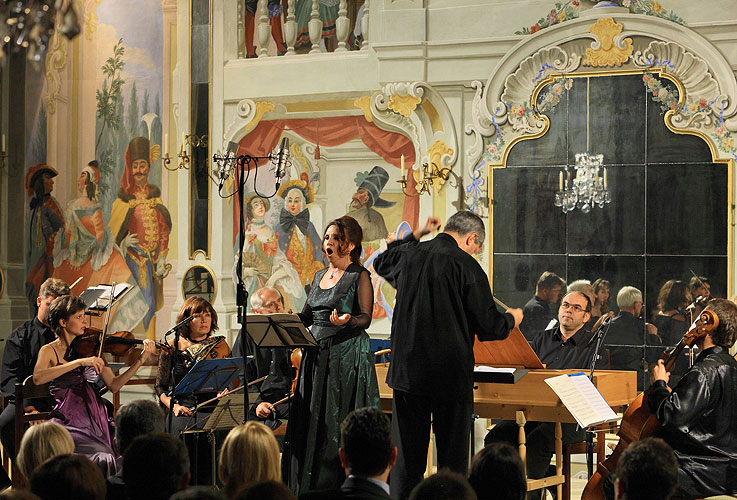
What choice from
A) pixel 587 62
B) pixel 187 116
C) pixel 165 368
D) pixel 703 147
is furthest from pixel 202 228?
pixel 703 147

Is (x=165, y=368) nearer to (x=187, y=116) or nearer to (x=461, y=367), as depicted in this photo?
(x=461, y=367)

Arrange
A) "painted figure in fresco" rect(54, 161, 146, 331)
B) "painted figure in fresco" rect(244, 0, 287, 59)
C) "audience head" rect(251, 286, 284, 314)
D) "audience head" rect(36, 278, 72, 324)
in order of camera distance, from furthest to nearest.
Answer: "painted figure in fresco" rect(54, 161, 146, 331) < "painted figure in fresco" rect(244, 0, 287, 59) < "audience head" rect(251, 286, 284, 314) < "audience head" rect(36, 278, 72, 324)

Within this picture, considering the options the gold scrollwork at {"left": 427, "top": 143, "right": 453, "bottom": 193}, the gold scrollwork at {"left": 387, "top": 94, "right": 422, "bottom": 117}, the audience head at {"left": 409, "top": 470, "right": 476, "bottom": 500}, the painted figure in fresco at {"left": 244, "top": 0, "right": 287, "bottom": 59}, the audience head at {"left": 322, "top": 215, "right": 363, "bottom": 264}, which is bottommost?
the audience head at {"left": 409, "top": 470, "right": 476, "bottom": 500}

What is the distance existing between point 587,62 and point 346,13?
2356mm

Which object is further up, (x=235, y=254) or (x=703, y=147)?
(x=703, y=147)

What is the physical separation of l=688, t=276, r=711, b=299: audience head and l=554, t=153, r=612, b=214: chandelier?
3.22ft

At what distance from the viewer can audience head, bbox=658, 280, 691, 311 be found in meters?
7.71

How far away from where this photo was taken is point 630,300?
7.85 metres

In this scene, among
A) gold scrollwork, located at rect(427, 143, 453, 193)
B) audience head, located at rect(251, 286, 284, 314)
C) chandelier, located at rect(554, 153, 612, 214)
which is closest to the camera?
chandelier, located at rect(554, 153, 612, 214)

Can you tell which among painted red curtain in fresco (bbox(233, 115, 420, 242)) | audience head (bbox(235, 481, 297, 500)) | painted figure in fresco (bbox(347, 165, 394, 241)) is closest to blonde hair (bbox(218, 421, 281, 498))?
audience head (bbox(235, 481, 297, 500))

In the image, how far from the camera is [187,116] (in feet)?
30.2

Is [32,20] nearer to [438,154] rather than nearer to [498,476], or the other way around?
[498,476]

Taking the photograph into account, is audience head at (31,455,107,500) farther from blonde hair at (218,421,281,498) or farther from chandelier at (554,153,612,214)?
chandelier at (554,153,612,214)

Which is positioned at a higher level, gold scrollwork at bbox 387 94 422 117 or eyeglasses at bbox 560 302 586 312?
gold scrollwork at bbox 387 94 422 117
